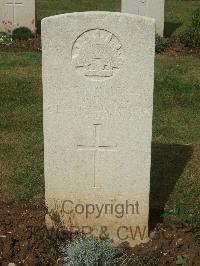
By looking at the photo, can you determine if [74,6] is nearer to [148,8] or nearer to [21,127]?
[148,8]

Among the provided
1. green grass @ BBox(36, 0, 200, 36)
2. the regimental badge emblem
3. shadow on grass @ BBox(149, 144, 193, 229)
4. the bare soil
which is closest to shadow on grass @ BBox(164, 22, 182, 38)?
green grass @ BBox(36, 0, 200, 36)

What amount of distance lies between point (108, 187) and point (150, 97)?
787mm

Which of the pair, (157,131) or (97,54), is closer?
(97,54)

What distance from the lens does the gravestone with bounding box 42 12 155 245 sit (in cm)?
425

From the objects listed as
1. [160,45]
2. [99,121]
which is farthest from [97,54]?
[160,45]

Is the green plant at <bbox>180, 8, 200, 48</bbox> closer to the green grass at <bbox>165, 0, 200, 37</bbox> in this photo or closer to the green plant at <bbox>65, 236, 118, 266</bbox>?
the green grass at <bbox>165, 0, 200, 37</bbox>

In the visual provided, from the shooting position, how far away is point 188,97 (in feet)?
28.3

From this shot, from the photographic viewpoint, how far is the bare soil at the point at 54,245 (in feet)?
14.5

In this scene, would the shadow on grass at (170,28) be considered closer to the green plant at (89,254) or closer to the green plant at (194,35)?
the green plant at (194,35)

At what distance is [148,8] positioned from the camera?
1220cm

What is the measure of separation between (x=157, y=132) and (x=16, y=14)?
20.2ft

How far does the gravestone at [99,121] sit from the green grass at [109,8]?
377 inches

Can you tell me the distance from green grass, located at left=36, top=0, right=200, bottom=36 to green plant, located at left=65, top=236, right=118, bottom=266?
32.8 feet

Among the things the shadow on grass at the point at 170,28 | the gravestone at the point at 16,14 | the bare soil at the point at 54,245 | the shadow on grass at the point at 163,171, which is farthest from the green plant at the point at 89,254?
the shadow on grass at the point at 170,28
